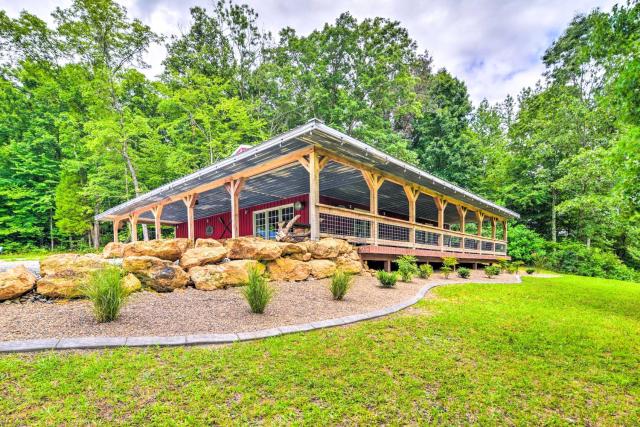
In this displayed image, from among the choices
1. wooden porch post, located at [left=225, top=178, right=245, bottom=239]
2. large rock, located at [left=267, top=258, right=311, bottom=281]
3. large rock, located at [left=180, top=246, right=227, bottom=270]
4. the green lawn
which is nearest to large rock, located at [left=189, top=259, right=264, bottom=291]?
large rock, located at [left=180, top=246, right=227, bottom=270]

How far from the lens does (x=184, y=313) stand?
161 inches

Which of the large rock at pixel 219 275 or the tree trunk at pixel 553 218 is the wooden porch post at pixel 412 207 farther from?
the tree trunk at pixel 553 218

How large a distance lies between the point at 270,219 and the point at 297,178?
418 centimetres

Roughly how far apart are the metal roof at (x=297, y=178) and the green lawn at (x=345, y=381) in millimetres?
4645

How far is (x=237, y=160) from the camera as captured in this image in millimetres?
8461

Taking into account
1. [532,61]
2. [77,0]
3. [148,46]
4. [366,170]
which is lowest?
[366,170]

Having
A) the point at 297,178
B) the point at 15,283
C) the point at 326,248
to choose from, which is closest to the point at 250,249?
the point at 326,248

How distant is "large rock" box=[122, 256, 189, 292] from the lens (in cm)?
513

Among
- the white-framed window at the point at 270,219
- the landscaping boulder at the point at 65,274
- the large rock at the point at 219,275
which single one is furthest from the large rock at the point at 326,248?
the white-framed window at the point at 270,219

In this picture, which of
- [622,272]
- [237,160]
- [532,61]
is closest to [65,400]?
[237,160]

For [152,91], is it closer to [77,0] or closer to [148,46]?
[148,46]

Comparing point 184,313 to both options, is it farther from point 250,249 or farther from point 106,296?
point 250,249

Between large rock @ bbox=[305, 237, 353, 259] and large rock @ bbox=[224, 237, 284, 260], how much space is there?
1.06 m

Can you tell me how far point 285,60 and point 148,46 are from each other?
9.80 meters
